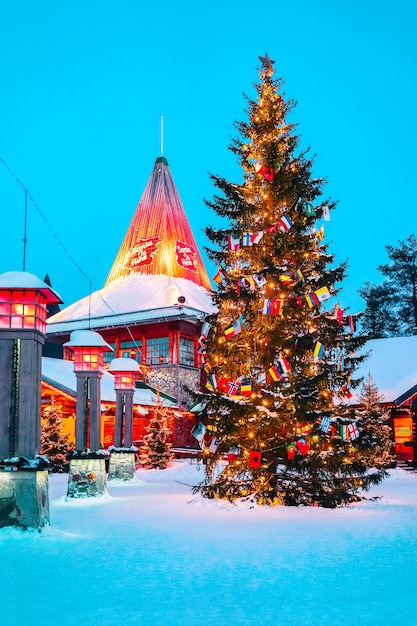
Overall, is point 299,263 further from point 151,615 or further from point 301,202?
point 151,615

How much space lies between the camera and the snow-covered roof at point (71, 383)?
77.3ft

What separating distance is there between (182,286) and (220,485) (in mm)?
24064

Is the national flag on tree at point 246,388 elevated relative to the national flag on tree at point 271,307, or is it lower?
lower

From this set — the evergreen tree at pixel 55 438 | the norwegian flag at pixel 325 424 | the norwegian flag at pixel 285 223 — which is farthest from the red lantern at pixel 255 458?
the evergreen tree at pixel 55 438

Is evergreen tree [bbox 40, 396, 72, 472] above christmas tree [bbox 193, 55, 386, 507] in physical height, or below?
below

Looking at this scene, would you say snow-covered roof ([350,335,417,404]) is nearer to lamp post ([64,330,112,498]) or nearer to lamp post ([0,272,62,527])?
lamp post ([64,330,112,498])

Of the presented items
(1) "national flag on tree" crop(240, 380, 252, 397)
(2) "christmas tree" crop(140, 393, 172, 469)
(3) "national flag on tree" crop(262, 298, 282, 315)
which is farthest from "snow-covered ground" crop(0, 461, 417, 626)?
(2) "christmas tree" crop(140, 393, 172, 469)

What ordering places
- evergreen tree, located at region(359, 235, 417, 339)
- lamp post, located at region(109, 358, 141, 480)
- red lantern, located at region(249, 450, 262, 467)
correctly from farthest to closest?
evergreen tree, located at region(359, 235, 417, 339)
lamp post, located at region(109, 358, 141, 480)
red lantern, located at region(249, 450, 262, 467)

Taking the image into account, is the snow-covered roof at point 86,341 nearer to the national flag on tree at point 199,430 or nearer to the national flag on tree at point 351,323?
the national flag on tree at point 199,430

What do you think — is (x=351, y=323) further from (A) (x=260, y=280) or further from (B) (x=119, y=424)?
(B) (x=119, y=424)

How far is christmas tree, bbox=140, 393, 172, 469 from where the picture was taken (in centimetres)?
2381

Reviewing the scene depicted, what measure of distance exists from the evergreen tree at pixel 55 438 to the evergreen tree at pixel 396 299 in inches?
1157

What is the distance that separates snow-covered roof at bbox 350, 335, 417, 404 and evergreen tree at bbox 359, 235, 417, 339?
13.8 meters

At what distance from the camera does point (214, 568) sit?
255 inches
